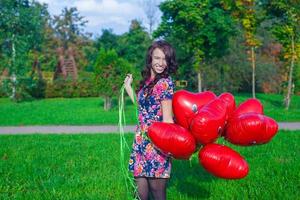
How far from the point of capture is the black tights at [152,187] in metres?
3.90

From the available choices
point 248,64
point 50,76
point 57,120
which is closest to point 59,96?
point 50,76

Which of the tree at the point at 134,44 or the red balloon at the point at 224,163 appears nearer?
the red balloon at the point at 224,163

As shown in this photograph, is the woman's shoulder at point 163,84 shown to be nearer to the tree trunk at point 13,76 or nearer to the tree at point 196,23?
the tree at point 196,23

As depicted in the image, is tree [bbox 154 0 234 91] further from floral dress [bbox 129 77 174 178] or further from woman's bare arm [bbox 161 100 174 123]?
woman's bare arm [bbox 161 100 174 123]

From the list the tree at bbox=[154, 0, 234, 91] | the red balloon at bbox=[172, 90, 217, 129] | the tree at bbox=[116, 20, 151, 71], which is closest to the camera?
the red balloon at bbox=[172, 90, 217, 129]

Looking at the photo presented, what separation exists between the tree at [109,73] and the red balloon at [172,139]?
541 inches

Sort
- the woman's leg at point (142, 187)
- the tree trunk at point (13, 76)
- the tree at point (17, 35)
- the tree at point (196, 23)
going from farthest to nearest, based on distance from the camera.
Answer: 1. the tree trunk at point (13, 76)
2. the tree at point (17, 35)
3. the tree at point (196, 23)
4. the woman's leg at point (142, 187)

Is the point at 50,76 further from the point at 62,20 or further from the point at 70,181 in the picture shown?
the point at 70,181

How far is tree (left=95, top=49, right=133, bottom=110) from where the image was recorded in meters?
17.2

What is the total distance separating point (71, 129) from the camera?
39.7 ft

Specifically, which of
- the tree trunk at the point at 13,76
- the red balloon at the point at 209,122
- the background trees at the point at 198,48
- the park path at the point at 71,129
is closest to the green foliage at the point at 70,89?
the background trees at the point at 198,48

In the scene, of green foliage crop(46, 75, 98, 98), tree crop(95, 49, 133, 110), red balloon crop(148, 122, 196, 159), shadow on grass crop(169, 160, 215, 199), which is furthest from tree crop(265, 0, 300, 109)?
green foliage crop(46, 75, 98, 98)

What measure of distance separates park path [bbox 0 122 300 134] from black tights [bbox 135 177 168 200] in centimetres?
704

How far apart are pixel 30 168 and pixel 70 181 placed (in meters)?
1.16
